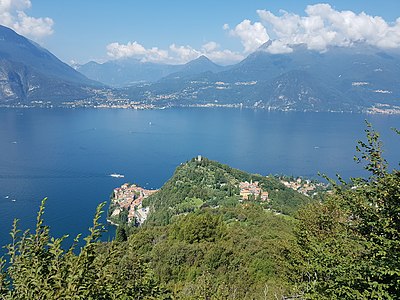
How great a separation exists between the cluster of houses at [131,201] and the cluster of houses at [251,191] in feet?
43.6

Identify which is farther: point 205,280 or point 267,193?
point 267,193

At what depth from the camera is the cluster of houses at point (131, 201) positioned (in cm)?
4647

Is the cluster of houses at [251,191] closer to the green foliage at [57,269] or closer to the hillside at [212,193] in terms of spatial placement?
the hillside at [212,193]

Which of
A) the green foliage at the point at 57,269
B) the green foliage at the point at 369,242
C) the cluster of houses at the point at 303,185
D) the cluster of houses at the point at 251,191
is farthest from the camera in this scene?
the cluster of houses at the point at 303,185

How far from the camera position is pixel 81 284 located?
3.26 m

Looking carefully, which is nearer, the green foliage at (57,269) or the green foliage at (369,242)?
the green foliage at (57,269)

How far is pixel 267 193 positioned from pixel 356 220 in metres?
39.4

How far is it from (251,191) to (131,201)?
1715cm

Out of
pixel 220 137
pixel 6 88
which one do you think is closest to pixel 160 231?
pixel 220 137

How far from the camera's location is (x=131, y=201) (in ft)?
163

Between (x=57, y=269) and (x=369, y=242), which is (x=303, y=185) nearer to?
(x=369, y=242)

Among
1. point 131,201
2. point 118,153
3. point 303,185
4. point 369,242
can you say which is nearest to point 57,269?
point 369,242

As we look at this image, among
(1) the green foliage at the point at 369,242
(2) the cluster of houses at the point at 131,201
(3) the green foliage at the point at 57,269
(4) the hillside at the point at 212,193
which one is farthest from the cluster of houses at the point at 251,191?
(3) the green foliage at the point at 57,269

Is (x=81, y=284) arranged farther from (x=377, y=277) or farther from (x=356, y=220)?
(x=356, y=220)
